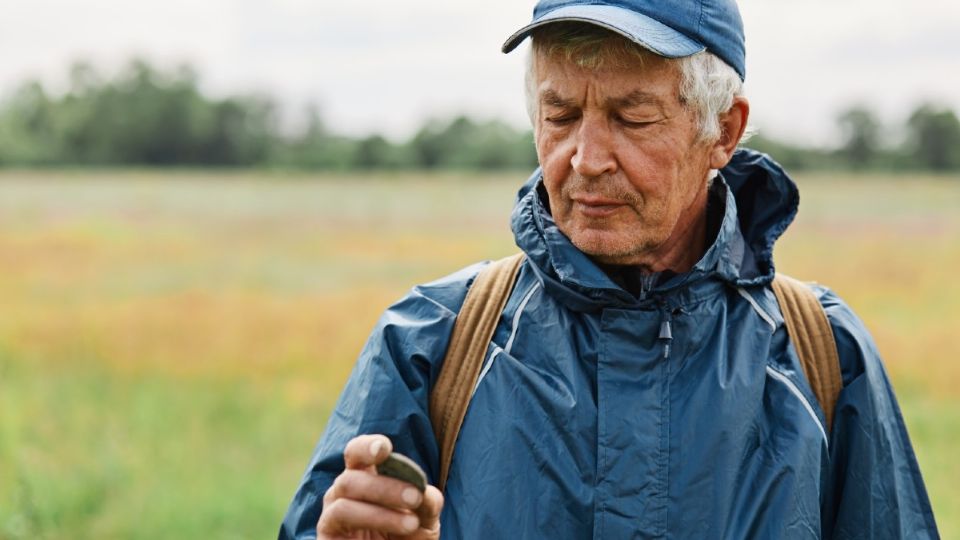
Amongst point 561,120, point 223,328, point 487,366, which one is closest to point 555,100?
point 561,120

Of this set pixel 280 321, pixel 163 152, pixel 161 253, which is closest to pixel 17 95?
pixel 163 152

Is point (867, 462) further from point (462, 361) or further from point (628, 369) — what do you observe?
point (462, 361)

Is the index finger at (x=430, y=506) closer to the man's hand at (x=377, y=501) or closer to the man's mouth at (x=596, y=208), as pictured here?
the man's hand at (x=377, y=501)

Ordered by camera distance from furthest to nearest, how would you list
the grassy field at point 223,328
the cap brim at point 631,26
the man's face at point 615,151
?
the grassy field at point 223,328 → the man's face at point 615,151 → the cap brim at point 631,26

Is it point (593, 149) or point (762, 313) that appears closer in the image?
point (593, 149)

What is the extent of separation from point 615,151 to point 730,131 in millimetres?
373

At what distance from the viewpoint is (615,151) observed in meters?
2.07

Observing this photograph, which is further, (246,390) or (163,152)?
(163,152)

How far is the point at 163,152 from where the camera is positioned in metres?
45.9

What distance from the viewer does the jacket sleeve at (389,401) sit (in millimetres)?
2016

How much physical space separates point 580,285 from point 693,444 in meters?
0.39

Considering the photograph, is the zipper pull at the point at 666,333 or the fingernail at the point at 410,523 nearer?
the fingernail at the point at 410,523

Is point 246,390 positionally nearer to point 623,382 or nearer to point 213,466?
point 213,466

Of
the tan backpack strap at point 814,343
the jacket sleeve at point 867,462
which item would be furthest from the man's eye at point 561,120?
the jacket sleeve at point 867,462
